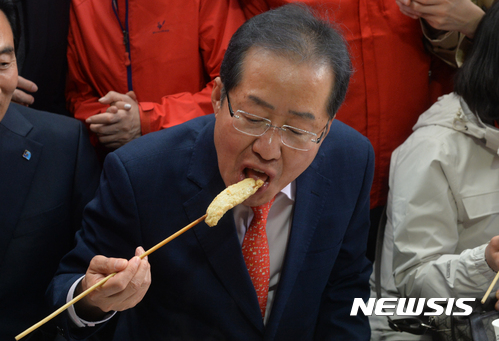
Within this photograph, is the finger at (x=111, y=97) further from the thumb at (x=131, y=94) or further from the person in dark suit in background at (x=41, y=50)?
the person in dark suit in background at (x=41, y=50)

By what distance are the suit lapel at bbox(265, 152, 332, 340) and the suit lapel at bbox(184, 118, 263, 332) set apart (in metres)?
0.11

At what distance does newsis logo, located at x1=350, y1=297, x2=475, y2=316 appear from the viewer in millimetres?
2287

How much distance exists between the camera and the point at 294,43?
1.69 m

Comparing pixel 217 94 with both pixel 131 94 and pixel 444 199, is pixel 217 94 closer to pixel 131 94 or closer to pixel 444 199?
pixel 131 94

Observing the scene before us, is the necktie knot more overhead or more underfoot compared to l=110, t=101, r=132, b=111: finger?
more underfoot

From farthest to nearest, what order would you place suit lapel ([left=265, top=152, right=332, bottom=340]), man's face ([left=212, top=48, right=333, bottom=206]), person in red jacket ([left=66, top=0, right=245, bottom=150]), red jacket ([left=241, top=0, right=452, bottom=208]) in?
red jacket ([left=241, top=0, right=452, bottom=208])
person in red jacket ([left=66, top=0, right=245, bottom=150])
suit lapel ([left=265, top=152, right=332, bottom=340])
man's face ([left=212, top=48, right=333, bottom=206])

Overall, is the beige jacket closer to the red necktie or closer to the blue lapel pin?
the red necktie

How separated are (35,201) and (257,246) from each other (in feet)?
3.82

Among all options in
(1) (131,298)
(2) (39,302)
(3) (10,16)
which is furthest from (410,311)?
(3) (10,16)

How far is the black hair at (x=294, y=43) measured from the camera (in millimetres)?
1692

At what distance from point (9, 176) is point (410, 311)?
6.81 ft

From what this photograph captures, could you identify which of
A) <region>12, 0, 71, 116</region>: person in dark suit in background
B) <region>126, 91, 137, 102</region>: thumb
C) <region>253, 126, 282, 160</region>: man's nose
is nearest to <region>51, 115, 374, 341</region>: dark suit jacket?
<region>253, 126, 282, 160</region>: man's nose

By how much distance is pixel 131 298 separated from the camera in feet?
5.47

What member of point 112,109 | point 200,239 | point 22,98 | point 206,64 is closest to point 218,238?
point 200,239
